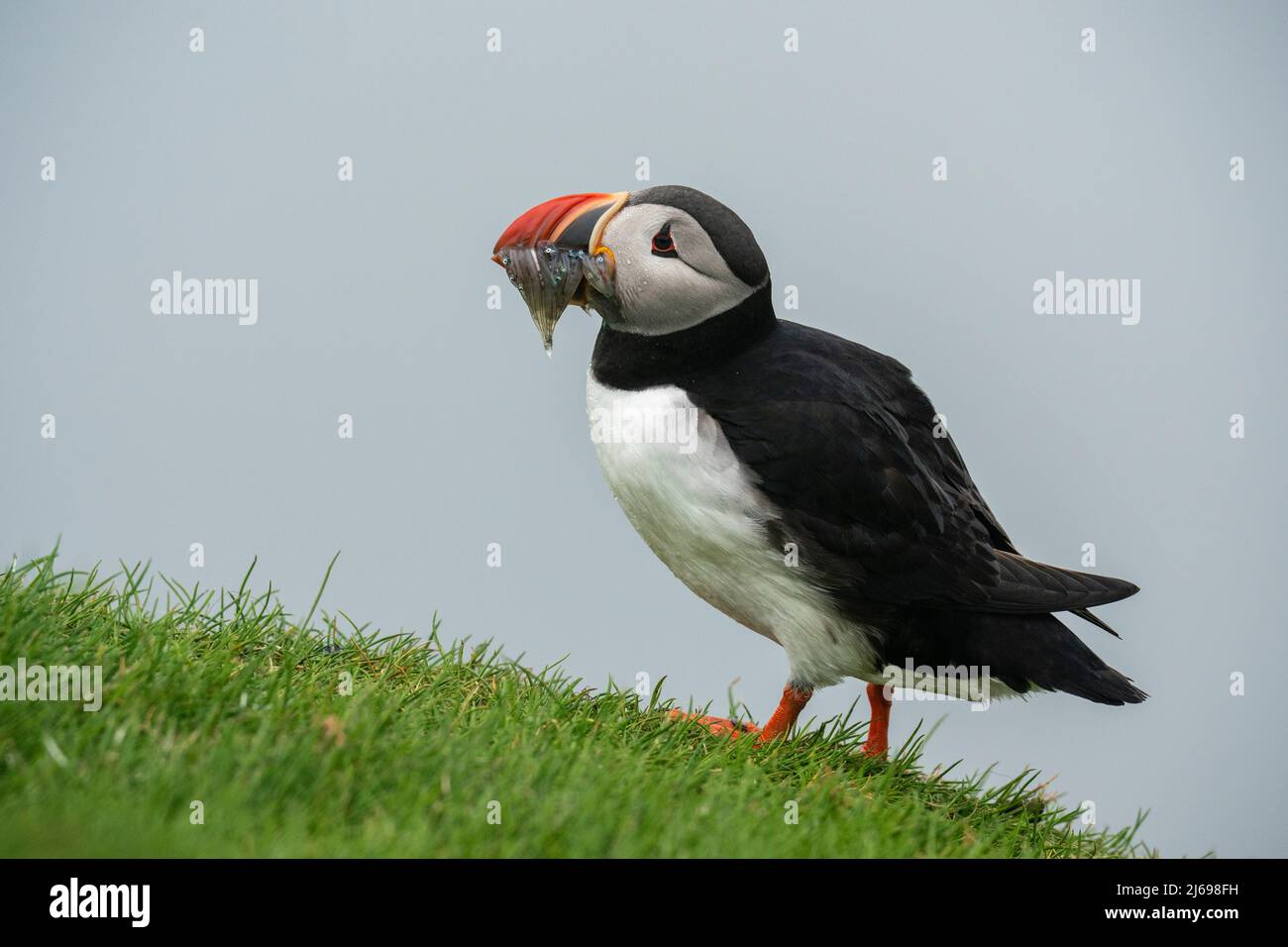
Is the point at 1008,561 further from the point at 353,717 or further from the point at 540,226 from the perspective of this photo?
the point at 353,717

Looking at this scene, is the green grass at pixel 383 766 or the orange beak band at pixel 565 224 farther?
the orange beak band at pixel 565 224

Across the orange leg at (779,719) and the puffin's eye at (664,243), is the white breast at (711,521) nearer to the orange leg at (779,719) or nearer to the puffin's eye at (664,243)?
the orange leg at (779,719)

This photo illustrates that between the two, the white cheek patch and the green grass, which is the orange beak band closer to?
the white cheek patch

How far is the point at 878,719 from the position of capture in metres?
3.96

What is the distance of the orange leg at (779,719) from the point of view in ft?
12.2

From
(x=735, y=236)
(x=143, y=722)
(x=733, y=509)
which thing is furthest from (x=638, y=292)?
(x=143, y=722)

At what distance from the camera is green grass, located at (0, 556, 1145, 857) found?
243 centimetres

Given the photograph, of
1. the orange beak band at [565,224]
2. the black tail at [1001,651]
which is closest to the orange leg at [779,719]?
the black tail at [1001,651]

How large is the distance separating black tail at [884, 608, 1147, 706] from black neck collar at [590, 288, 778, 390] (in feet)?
3.09

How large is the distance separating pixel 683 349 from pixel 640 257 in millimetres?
292

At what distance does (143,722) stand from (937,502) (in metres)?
2.20

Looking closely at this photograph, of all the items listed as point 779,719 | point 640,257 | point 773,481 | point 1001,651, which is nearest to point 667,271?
point 640,257

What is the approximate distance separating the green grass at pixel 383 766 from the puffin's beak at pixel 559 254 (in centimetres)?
114
